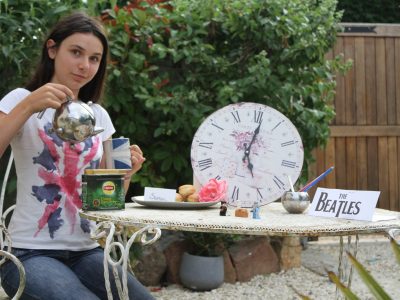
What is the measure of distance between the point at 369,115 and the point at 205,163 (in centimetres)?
335

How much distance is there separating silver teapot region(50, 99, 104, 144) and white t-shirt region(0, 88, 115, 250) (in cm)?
18

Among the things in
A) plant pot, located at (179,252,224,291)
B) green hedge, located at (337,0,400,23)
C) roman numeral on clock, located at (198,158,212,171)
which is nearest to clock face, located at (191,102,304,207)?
roman numeral on clock, located at (198,158,212,171)

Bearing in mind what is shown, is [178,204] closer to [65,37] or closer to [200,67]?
[65,37]

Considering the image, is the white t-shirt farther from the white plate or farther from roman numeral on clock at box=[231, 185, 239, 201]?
roman numeral on clock at box=[231, 185, 239, 201]

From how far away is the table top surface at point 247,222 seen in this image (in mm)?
1286

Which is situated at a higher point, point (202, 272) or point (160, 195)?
point (160, 195)

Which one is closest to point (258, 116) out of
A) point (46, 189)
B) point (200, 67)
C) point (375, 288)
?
point (46, 189)

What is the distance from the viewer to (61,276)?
1396 mm

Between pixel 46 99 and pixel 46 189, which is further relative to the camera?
pixel 46 189

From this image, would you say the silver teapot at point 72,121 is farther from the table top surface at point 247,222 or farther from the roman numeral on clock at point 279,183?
the roman numeral on clock at point 279,183

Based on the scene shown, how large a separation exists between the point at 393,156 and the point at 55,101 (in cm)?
394

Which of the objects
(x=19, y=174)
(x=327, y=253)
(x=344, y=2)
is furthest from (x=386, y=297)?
(x=344, y=2)

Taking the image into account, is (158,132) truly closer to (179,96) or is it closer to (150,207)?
(179,96)

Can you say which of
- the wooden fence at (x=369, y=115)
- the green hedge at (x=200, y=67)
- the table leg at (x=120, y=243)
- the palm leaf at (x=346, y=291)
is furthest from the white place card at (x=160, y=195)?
the wooden fence at (x=369, y=115)
